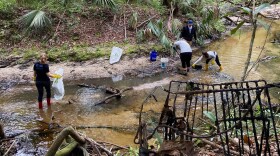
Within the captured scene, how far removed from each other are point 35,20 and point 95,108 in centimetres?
548

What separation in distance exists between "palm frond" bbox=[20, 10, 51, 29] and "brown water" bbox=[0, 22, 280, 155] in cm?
317

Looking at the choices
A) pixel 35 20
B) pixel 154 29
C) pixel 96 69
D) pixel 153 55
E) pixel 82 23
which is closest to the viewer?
pixel 96 69

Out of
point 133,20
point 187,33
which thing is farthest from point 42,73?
point 133,20

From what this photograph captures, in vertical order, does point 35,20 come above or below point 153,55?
above

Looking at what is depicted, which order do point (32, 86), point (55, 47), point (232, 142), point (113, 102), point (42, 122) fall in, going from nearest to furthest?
1. point (232, 142)
2. point (42, 122)
3. point (113, 102)
4. point (32, 86)
5. point (55, 47)

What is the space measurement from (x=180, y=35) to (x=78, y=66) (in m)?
4.28

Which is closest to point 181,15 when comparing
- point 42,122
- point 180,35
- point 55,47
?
point 180,35

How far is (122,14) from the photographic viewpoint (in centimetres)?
1417

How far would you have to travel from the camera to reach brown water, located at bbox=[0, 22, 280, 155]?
6.57 m

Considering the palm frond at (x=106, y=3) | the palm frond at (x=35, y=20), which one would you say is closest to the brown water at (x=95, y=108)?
the palm frond at (x=35, y=20)

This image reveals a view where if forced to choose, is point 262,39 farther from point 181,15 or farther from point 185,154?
point 185,154

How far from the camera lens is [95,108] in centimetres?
809

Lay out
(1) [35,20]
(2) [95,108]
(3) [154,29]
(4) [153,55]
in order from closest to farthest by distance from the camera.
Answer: (2) [95,108] → (4) [153,55] → (1) [35,20] → (3) [154,29]

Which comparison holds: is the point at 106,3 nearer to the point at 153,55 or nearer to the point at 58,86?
the point at 153,55
